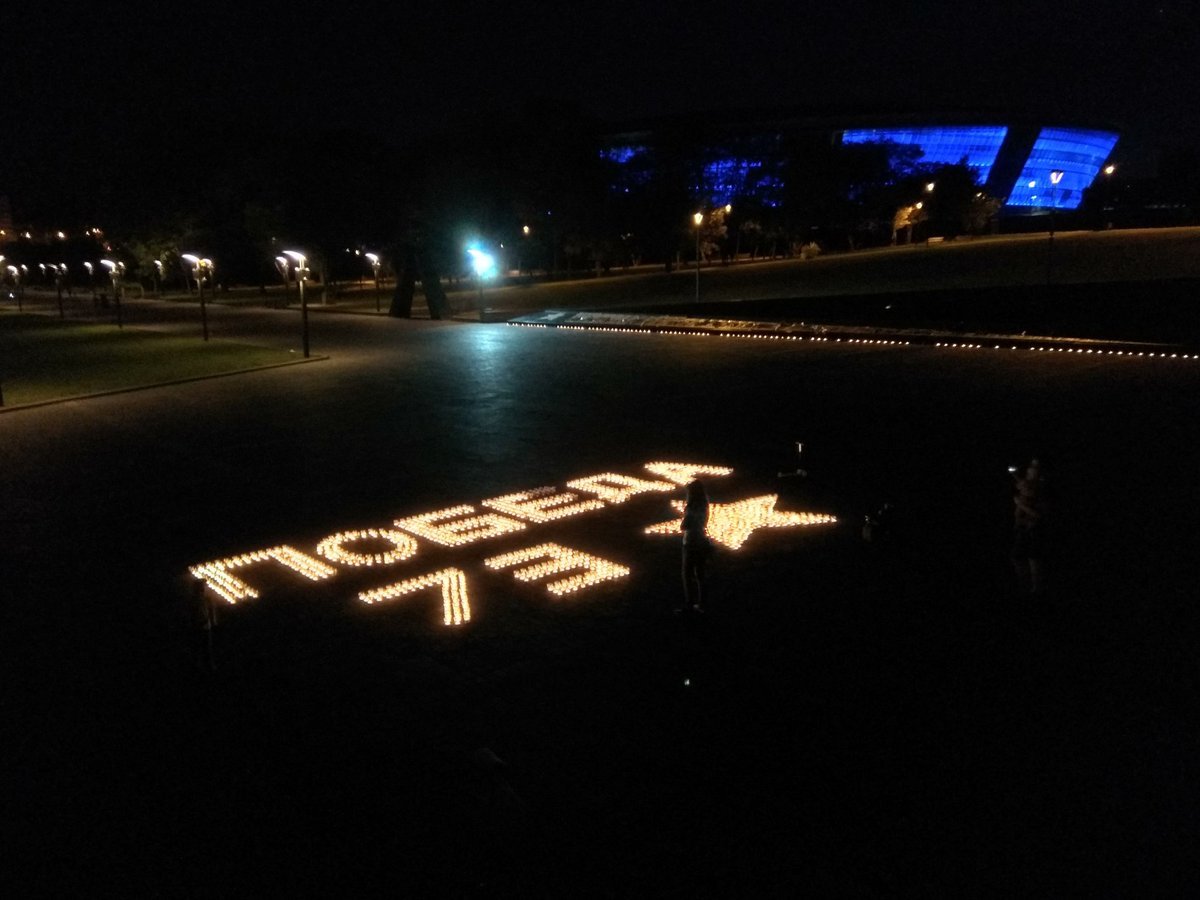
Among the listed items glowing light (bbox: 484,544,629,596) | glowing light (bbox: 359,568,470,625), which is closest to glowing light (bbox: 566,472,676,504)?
glowing light (bbox: 484,544,629,596)

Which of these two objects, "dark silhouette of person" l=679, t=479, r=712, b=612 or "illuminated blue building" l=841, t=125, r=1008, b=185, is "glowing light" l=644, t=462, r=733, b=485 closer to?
"dark silhouette of person" l=679, t=479, r=712, b=612

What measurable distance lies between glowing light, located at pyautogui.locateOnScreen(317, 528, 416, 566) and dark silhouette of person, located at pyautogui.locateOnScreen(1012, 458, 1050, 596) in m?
7.71

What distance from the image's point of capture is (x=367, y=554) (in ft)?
42.3

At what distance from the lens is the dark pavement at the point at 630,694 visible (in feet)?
20.5

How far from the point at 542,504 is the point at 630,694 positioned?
6.49m

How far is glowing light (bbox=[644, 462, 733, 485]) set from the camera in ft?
53.0

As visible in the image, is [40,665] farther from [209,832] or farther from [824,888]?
[824,888]

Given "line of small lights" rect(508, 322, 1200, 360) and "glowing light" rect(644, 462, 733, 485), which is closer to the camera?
"glowing light" rect(644, 462, 733, 485)

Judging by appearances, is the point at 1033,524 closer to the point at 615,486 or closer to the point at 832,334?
the point at 615,486

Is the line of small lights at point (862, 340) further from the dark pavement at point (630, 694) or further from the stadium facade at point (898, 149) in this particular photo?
the stadium facade at point (898, 149)

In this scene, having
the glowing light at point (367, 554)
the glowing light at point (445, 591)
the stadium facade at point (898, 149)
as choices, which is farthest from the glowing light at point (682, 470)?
the stadium facade at point (898, 149)

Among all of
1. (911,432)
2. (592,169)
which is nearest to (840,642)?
(911,432)

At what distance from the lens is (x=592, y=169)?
85.5 m

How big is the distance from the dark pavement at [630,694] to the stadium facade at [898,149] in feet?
287
